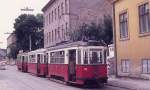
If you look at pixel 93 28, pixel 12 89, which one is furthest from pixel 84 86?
pixel 93 28

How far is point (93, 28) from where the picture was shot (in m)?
41.7

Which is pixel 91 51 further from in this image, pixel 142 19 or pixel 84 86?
pixel 142 19

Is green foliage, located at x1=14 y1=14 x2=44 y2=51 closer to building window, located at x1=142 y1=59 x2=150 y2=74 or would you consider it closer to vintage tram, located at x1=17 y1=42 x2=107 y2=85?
vintage tram, located at x1=17 y1=42 x2=107 y2=85

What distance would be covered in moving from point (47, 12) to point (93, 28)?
26069mm

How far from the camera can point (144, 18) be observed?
1057 inches

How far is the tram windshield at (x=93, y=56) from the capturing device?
24109 mm

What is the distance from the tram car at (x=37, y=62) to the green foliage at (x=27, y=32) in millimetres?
42011

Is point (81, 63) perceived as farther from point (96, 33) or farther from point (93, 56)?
point (96, 33)

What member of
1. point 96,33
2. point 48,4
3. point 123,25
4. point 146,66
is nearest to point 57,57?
point 123,25

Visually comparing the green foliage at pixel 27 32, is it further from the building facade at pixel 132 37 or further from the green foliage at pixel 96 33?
the building facade at pixel 132 37

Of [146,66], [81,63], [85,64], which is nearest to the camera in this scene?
[85,64]

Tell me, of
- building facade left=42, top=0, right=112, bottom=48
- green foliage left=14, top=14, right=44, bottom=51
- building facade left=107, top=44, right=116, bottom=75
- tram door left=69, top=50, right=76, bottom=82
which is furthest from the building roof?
tram door left=69, top=50, right=76, bottom=82

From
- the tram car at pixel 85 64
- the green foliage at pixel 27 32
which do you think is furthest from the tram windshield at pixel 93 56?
the green foliage at pixel 27 32

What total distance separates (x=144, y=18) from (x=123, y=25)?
151 inches
